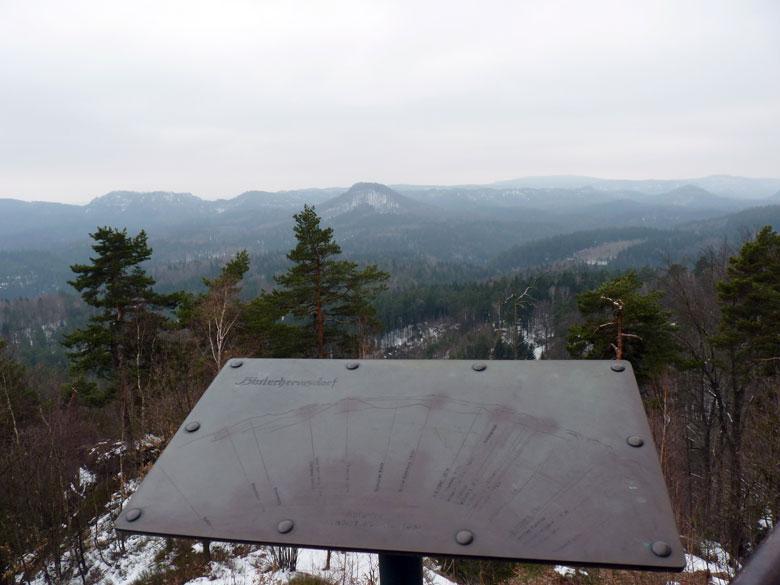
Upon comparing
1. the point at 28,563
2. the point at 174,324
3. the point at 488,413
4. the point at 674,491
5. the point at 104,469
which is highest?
the point at 488,413

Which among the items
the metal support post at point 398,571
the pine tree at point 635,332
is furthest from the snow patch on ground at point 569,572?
the pine tree at point 635,332

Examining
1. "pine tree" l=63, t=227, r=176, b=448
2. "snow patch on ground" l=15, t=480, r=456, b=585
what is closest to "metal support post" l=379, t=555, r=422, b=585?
"snow patch on ground" l=15, t=480, r=456, b=585

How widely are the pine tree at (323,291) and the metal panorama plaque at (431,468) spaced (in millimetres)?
15080

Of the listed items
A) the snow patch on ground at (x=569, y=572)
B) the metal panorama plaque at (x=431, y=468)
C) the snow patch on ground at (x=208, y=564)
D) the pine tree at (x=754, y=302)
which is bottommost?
the snow patch on ground at (x=208, y=564)

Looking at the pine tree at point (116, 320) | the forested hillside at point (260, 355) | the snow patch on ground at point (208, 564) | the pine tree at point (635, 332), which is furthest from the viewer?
the pine tree at point (116, 320)

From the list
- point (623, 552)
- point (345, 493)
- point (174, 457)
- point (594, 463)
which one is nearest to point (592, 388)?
point (594, 463)

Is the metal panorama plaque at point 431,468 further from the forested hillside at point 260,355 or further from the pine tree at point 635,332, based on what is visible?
the pine tree at point 635,332

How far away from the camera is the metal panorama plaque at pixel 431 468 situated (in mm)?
2250

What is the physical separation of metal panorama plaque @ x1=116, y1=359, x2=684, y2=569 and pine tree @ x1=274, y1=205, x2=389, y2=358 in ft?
49.5

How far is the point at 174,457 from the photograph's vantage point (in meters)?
2.97

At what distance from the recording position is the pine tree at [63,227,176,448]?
17.8m

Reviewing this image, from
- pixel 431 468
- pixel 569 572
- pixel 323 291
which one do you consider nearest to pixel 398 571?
pixel 431 468

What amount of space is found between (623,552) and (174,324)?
19631mm

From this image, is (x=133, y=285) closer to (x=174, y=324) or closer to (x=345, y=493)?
(x=174, y=324)
